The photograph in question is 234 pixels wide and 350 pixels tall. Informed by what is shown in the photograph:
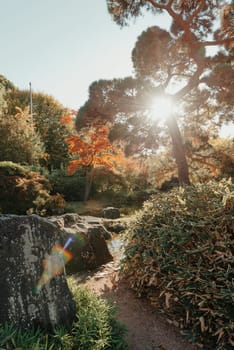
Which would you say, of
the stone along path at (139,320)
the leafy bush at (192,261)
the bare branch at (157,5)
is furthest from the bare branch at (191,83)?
the stone along path at (139,320)

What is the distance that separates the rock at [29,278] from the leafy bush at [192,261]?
963mm

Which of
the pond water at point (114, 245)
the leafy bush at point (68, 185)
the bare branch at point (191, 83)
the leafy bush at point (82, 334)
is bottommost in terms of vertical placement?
the pond water at point (114, 245)

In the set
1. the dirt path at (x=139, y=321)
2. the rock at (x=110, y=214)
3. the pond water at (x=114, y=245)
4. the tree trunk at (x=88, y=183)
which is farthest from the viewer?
the tree trunk at (x=88, y=183)

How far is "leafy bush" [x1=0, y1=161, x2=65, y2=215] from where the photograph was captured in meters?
7.21

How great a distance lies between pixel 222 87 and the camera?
5836 millimetres

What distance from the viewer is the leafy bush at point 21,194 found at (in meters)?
7.21

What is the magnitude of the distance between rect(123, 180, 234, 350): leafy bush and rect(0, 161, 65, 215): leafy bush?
207 inches

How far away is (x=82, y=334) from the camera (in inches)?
60.9

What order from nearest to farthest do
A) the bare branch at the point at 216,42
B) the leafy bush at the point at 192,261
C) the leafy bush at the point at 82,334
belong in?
1. the leafy bush at the point at 82,334
2. the leafy bush at the point at 192,261
3. the bare branch at the point at 216,42

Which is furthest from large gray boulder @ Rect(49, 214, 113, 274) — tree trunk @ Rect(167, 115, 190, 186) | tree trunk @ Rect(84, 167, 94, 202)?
tree trunk @ Rect(84, 167, 94, 202)

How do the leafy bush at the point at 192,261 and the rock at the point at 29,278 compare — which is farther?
the leafy bush at the point at 192,261

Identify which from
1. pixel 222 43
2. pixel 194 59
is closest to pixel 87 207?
pixel 194 59

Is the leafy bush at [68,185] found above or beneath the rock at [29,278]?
above

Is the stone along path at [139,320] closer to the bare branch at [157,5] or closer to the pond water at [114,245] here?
the pond water at [114,245]
